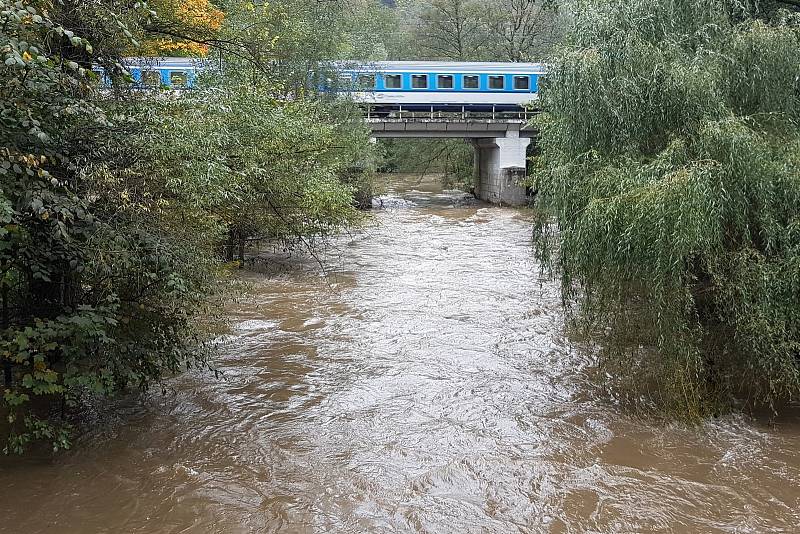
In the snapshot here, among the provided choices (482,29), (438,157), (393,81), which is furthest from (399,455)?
(482,29)

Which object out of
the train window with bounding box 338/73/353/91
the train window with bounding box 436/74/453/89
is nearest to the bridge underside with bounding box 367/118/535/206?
the train window with bounding box 436/74/453/89

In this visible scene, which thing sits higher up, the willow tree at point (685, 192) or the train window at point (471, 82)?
the train window at point (471, 82)

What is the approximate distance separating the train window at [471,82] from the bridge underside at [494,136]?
179 cm

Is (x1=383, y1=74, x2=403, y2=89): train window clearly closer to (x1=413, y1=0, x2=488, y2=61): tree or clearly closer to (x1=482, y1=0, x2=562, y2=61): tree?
(x1=482, y1=0, x2=562, y2=61): tree

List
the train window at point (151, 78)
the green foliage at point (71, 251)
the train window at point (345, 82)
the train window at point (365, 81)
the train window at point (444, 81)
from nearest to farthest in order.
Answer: the green foliage at point (71, 251) < the train window at point (151, 78) < the train window at point (345, 82) < the train window at point (365, 81) < the train window at point (444, 81)

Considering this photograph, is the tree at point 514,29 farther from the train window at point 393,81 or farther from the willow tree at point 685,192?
the willow tree at point 685,192

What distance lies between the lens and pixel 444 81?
37250mm

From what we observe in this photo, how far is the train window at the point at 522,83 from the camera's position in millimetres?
37281

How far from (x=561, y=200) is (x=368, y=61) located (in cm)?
2044

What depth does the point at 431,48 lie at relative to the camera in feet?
174

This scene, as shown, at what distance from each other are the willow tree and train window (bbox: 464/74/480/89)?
28.2 m

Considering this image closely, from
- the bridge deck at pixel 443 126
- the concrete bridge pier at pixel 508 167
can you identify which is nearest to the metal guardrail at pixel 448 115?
the bridge deck at pixel 443 126

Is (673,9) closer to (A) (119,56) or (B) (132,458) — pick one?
(A) (119,56)

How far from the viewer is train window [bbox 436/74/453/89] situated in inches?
1459
